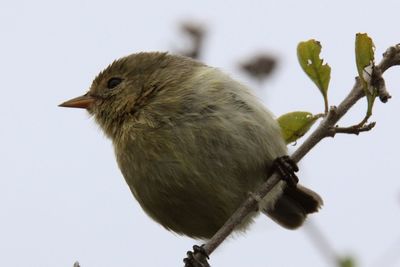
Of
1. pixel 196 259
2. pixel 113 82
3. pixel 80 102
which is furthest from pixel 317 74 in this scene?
pixel 80 102

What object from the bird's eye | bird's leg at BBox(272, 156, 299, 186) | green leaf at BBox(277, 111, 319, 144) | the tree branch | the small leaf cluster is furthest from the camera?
the bird's eye

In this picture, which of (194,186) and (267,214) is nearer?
(194,186)

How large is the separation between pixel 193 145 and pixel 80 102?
5.22 feet

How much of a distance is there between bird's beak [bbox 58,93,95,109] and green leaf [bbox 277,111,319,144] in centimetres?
181

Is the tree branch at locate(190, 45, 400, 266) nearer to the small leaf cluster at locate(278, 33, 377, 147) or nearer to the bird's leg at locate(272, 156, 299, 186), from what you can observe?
the small leaf cluster at locate(278, 33, 377, 147)

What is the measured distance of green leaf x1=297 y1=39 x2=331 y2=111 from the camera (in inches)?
141

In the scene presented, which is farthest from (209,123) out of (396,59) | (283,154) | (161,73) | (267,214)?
(267,214)

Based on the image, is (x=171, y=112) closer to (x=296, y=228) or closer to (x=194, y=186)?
(x=194, y=186)

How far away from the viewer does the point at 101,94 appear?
521 cm

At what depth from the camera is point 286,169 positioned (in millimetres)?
4074

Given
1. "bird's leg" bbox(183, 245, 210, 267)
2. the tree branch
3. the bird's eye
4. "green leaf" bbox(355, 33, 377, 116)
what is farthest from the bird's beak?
"green leaf" bbox(355, 33, 377, 116)

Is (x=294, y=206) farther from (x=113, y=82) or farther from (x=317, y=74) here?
(x=317, y=74)

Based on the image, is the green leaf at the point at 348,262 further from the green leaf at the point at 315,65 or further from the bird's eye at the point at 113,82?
the bird's eye at the point at 113,82

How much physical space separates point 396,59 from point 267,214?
2.78 meters
